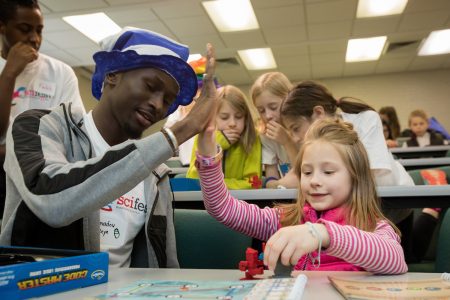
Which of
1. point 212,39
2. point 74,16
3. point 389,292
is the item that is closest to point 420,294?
point 389,292

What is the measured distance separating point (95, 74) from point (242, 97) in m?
1.22

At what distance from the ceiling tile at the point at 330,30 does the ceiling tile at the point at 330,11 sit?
0.57 ft

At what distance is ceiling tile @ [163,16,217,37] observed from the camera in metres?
5.55

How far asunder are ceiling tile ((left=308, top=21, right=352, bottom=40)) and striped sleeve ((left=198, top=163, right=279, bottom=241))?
5.15 meters

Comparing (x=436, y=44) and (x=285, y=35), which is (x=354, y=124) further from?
(x=436, y=44)

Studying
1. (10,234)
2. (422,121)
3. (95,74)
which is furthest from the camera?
(422,121)

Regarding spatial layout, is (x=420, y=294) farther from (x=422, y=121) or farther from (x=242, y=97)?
(x=422, y=121)

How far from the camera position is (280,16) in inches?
218

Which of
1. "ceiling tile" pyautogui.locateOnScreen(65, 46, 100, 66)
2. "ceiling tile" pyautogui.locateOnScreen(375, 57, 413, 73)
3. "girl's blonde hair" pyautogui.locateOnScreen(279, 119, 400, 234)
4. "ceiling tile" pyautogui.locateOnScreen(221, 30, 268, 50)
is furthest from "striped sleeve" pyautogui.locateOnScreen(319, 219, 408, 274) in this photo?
"ceiling tile" pyautogui.locateOnScreen(375, 57, 413, 73)

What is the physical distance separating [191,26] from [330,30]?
80.8 inches

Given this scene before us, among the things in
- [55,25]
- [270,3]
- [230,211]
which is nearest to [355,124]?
[230,211]

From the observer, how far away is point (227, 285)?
654 millimetres

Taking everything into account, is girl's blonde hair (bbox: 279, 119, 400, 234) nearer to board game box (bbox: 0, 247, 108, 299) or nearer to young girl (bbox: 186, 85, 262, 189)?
board game box (bbox: 0, 247, 108, 299)

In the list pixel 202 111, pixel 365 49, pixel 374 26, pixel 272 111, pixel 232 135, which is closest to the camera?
pixel 202 111
